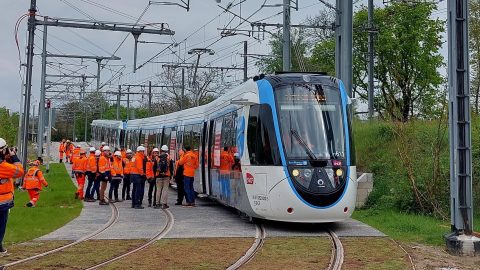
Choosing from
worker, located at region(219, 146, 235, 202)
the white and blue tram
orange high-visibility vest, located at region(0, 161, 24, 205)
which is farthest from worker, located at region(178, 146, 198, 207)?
orange high-visibility vest, located at region(0, 161, 24, 205)

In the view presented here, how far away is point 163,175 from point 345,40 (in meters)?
6.79

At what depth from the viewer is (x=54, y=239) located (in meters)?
12.5

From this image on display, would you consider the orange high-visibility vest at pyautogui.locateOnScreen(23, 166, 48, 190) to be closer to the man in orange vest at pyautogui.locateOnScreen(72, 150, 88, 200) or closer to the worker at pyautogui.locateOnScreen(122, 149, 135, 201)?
the man in orange vest at pyautogui.locateOnScreen(72, 150, 88, 200)

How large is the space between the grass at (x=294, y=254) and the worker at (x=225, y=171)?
3.47 meters

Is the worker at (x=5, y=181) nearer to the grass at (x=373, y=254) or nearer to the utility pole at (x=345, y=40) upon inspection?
the grass at (x=373, y=254)

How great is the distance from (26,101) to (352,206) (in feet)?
50.4

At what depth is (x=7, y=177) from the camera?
34.5ft

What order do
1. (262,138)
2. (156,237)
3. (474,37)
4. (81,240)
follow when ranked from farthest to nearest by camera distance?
1. (474,37)
2. (262,138)
3. (156,237)
4. (81,240)

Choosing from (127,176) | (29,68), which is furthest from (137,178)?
(29,68)

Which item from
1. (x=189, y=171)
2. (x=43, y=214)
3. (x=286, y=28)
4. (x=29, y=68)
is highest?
(x=286, y=28)

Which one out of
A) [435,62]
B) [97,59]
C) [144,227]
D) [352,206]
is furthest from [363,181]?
[435,62]

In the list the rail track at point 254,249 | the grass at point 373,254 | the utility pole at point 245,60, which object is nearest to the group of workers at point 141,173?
the rail track at point 254,249

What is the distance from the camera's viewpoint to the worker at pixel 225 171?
621 inches

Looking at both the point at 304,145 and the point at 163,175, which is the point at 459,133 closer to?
the point at 304,145
